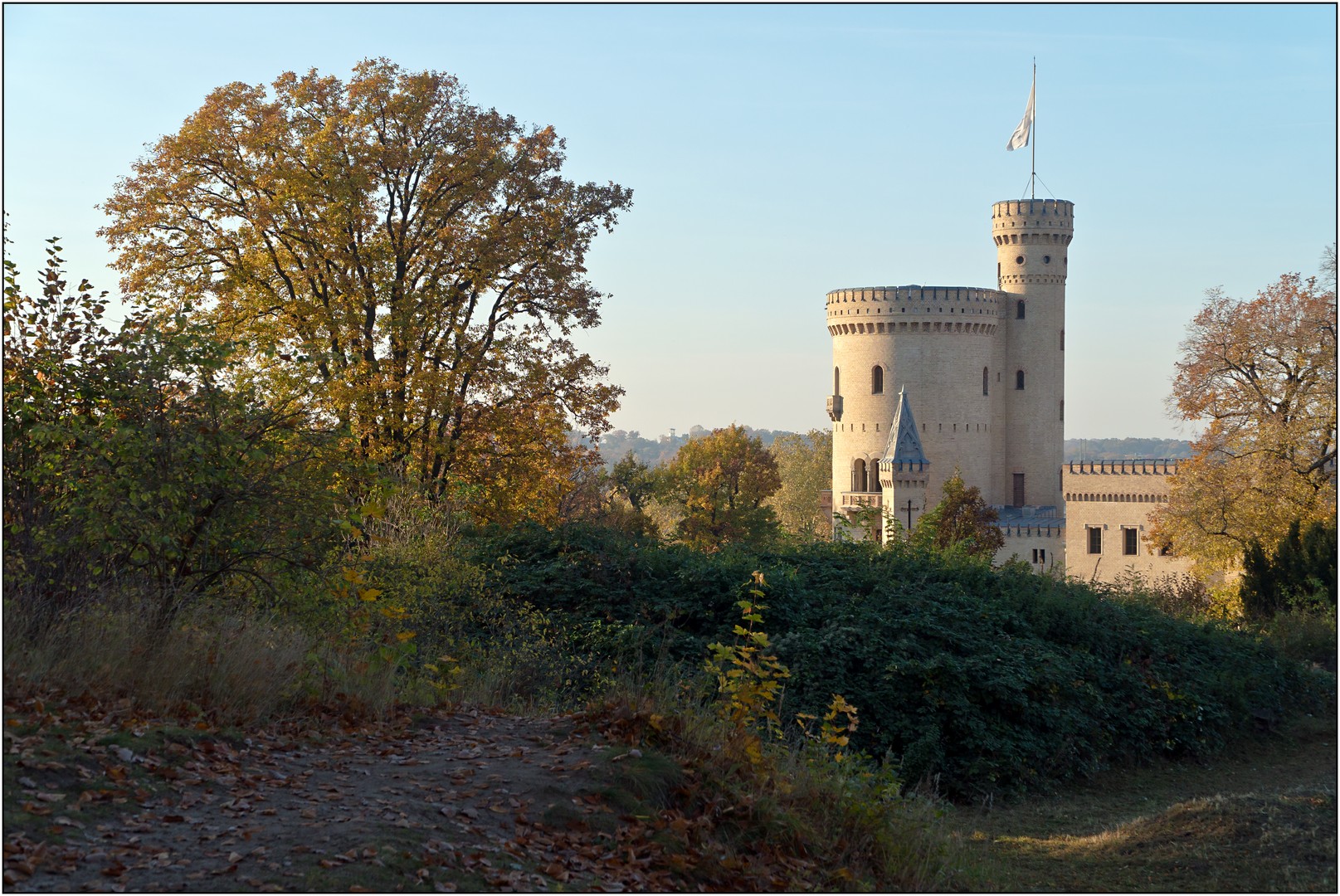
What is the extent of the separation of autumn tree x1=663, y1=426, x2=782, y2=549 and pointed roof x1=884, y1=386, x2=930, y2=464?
5.94 m

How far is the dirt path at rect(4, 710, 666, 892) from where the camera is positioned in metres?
6.36

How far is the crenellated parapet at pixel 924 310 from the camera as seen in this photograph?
202ft

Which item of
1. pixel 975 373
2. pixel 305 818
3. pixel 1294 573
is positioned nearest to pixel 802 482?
pixel 975 373

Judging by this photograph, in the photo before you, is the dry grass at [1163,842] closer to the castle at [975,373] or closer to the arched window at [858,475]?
the castle at [975,373]

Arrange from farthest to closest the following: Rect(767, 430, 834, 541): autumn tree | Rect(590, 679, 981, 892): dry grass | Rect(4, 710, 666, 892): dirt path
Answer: Rect(767, 430, 834, 541): autumn tree → Rect(590, 679, 981, 892): dry grass → Rect(4, 710, 666, 892): dirt path

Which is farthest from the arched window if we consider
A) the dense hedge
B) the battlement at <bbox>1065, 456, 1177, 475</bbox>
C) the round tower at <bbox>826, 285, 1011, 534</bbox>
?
the dense hedge

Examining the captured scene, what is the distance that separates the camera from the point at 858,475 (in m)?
62.3

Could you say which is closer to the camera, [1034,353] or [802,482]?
[1034,353]

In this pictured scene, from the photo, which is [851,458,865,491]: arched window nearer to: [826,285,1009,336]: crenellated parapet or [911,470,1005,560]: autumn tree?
[911,470,1005,560]: autumn tree

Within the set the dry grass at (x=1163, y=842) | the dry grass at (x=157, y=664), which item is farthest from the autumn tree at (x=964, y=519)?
the dry grass at (x=157, y=664)

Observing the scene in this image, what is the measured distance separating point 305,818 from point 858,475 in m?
56.4

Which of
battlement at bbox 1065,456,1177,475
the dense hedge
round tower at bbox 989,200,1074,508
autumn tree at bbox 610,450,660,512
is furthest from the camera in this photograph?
round tower at bbox 989,200,1074,508

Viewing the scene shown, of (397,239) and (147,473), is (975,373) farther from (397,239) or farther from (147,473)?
(147,473)

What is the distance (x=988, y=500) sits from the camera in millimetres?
62969
